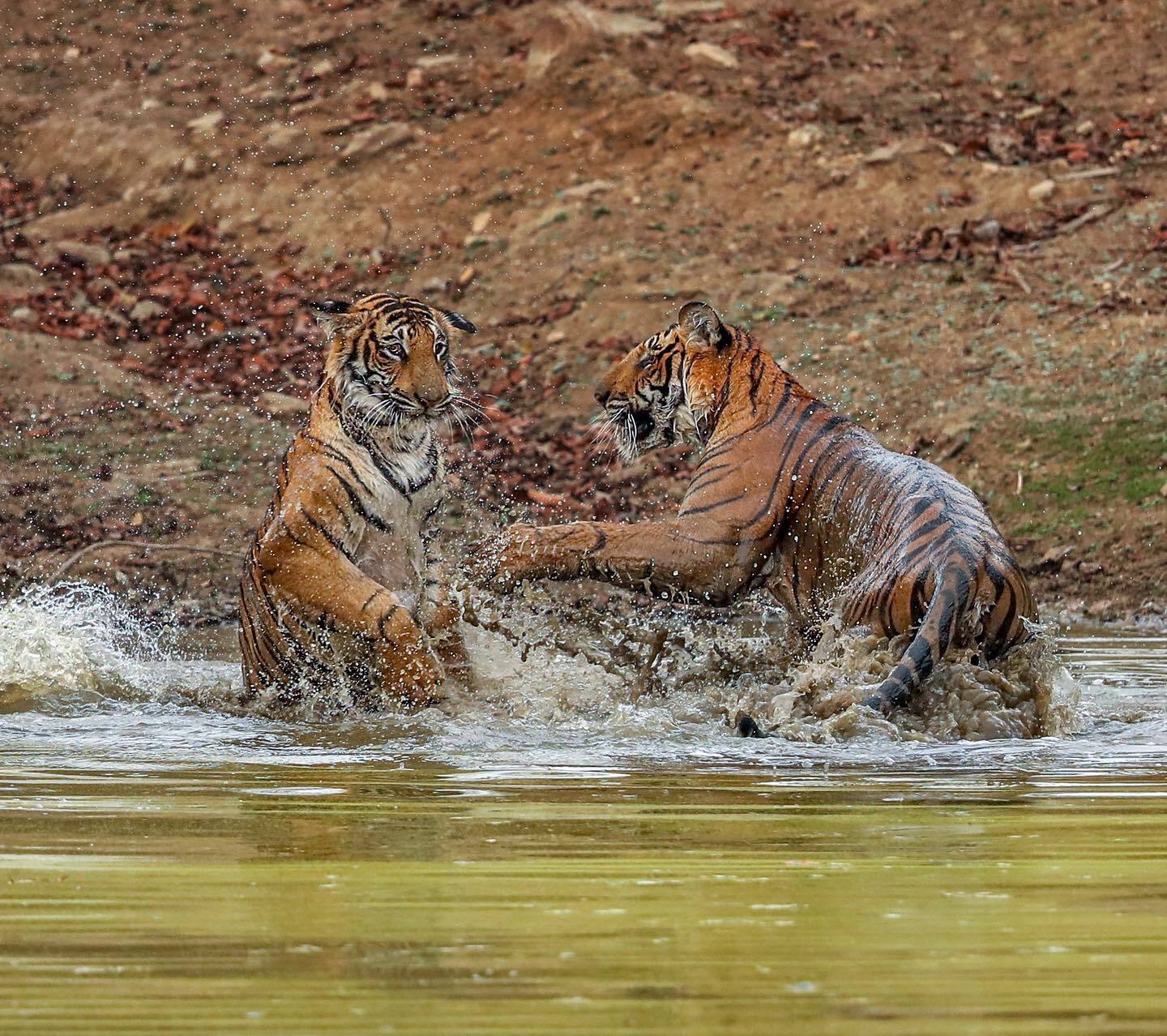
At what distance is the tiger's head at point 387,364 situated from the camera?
659 centimetres

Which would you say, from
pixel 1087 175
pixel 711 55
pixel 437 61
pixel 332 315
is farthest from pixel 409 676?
pixel 437 61

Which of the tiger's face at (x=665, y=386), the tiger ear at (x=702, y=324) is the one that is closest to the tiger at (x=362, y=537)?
the tiger's face at (x=665, y=386)

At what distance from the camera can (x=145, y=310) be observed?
42.7 feet

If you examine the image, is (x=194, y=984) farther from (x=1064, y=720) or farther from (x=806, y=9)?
(x=806, y=9)

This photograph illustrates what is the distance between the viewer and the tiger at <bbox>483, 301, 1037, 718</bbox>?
576 centimetres

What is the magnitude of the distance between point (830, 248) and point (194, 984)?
10576 mm

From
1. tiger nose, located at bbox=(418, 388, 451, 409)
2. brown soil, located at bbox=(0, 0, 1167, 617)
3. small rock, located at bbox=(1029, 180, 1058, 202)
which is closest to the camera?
tiger nose, located at bbox=(418, 388, 451, 409)

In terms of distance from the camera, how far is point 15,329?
1267 centimetres

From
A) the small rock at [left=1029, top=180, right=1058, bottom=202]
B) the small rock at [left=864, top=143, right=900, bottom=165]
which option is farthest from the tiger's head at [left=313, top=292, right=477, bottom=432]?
the small rock at [left=864, top=143, right=900, bottom=165]

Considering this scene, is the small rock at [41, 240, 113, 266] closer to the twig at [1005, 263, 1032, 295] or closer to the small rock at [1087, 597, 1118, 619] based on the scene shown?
the twig at [1005, 263, 1032, 295]

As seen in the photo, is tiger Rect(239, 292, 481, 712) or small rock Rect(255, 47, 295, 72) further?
small rock Rect(255, 47, 295, 72)

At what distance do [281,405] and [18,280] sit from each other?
9.07 feet

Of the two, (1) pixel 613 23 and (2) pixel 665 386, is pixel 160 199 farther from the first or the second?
(2) pixel 665 386

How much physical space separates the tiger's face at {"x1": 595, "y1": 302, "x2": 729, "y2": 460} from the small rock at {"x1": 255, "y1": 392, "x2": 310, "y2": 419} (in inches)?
172
